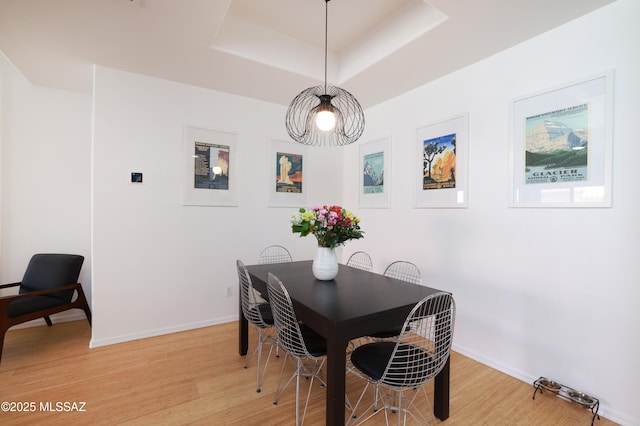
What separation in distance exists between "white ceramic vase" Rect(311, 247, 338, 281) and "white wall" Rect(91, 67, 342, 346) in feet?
5.39

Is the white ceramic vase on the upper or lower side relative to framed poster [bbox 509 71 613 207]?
lower

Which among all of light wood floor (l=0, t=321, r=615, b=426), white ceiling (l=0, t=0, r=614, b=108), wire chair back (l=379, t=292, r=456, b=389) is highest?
white ceiling (l=0, t=0, r=614, b=108)

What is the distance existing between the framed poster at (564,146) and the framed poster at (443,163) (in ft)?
1.45

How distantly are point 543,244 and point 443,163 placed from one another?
115 centimetres

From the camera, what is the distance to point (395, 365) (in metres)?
1.57

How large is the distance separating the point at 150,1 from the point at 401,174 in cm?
282

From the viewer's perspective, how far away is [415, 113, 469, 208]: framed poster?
9.04ft

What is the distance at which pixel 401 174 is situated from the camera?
3.42m

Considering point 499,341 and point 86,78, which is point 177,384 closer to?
point 499,341

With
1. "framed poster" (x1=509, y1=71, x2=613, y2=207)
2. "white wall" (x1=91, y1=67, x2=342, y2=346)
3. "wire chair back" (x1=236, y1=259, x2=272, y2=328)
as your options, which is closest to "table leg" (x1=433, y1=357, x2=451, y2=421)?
"wire chair back" (x1=236, y1=259, x2=272, y2=328)

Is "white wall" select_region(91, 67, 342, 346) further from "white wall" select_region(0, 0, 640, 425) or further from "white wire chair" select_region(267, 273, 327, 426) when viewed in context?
"white wire chair" select_region(267, 273, 327, 426)

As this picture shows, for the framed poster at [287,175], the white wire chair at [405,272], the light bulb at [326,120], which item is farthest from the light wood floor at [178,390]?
the light bulb at [326,120]

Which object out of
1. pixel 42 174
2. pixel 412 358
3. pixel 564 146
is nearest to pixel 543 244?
pixel 564 146

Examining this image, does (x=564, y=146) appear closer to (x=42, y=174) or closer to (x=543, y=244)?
(x=543, y=244)
